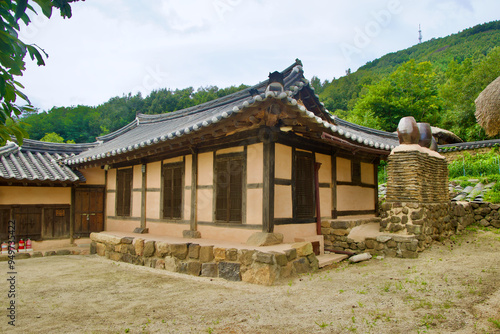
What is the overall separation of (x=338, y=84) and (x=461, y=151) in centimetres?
2954

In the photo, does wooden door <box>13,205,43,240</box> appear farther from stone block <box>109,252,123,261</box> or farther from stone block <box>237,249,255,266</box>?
stone block <box>237,249,255,266</box>

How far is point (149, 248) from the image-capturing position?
7742mm

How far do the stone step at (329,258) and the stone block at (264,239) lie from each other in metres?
1.06

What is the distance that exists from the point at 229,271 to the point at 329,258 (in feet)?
8.28

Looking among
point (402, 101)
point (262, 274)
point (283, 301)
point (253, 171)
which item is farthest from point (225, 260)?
point (402, 101)

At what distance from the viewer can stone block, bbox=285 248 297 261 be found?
5.95 metres

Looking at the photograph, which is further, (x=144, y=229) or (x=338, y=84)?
(x=338, y=84)

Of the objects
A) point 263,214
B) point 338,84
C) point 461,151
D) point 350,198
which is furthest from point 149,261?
point 338,84

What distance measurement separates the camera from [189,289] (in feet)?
18.5

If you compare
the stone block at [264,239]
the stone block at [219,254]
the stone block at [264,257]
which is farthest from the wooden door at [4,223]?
the stone block at [264,257]

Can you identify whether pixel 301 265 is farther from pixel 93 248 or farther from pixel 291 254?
pixel 93 248

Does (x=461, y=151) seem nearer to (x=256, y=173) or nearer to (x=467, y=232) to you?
(x=467, y=232)

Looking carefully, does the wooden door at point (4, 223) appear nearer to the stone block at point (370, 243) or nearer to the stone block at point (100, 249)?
the stone block at point (100, 249)

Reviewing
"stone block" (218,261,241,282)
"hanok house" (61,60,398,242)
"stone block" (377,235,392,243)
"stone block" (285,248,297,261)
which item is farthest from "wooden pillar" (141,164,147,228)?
"stone block" (377,235,392,243)
